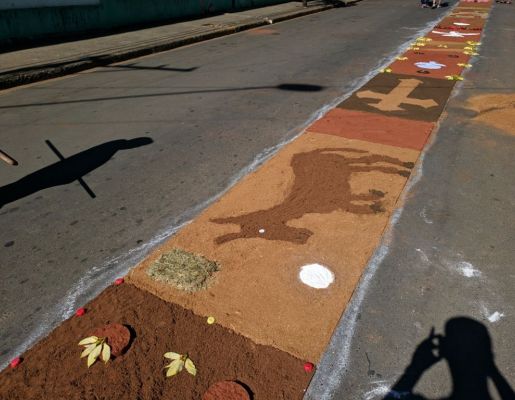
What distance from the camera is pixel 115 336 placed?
279 cm

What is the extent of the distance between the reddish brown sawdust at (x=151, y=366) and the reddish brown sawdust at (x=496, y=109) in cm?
594

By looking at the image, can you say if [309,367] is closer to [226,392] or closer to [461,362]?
[226,392]

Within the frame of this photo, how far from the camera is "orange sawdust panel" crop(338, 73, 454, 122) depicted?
7.14 m

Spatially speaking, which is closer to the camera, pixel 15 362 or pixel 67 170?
pixel 15 362

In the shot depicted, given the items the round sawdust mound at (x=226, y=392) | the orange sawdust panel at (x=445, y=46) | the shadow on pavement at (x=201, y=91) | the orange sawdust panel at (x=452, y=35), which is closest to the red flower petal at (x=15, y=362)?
the round sawdust mound at (x=226, y=392)

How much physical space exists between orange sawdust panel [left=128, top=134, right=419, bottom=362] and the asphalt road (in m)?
0.42

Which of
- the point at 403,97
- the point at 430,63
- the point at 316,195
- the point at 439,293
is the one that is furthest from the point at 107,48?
the point at 439,293

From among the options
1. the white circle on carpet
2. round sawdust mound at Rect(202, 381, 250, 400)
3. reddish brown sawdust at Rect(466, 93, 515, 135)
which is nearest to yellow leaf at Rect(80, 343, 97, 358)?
round sawdust mound at Rect(202, 381, 250, 400)

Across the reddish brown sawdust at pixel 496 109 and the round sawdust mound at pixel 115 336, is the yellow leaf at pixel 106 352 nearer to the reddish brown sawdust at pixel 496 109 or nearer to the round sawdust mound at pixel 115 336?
the round sawdust mound at pixel 115 336

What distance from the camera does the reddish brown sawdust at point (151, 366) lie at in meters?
2.45

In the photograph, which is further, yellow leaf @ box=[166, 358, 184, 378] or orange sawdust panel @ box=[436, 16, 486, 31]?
orange sawdust panel @ box=[436, 16, 486, 31]

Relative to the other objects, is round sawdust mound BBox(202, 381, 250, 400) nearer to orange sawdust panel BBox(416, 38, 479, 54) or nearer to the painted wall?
orange sawdust panel BBox(416, 38, 479, 54)

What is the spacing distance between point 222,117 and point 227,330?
15.6ft

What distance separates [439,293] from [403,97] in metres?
5.71
